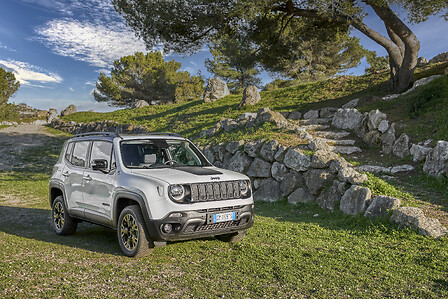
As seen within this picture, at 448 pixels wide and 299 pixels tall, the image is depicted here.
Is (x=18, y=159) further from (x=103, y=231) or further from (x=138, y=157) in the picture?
(x=138, y=157)

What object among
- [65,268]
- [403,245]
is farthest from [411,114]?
[65,268]

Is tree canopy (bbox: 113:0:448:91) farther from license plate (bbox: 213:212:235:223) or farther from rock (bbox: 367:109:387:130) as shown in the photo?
license plate (bbox: 213:212:235:223)

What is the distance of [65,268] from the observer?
17.6 feet

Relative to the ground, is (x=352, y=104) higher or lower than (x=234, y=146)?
higher

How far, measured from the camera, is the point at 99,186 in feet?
21.4

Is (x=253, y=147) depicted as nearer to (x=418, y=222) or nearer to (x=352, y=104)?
(x=418, y=222)

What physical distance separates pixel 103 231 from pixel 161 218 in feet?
11.5

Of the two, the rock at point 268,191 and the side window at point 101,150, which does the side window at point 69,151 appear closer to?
the side window at point 101,150

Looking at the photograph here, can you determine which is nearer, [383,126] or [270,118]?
[383,126]

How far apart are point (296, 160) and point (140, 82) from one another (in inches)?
1686

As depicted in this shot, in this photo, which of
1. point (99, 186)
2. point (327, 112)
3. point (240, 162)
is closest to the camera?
point (99, 186)

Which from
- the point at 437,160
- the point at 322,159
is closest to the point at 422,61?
the point at 437,160

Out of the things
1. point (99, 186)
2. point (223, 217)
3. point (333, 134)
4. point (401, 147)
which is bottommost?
point (223, 217)

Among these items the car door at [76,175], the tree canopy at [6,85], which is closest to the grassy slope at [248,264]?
the car door at [76,175]
